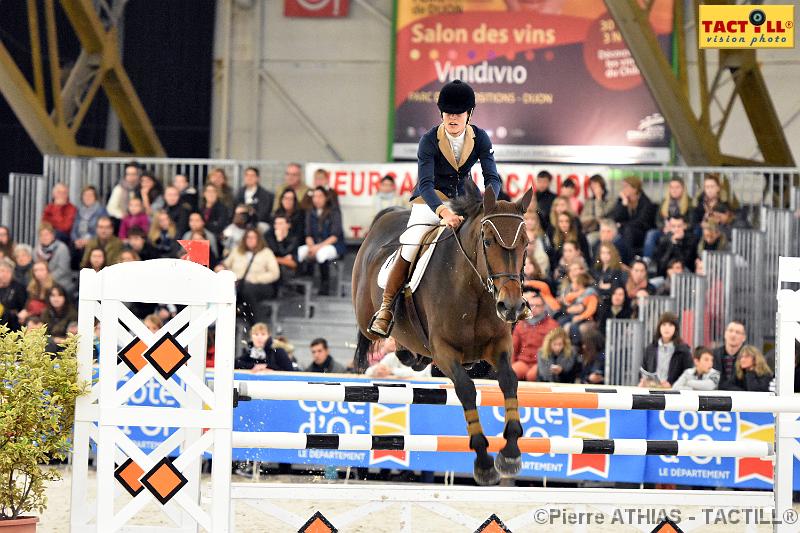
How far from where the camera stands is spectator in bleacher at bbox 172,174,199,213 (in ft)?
40.6

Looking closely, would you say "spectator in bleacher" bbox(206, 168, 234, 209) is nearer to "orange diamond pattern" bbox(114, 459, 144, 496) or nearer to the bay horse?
the bay horse

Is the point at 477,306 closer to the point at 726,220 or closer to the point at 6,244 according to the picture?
the point at 726,220

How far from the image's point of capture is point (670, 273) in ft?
35.5

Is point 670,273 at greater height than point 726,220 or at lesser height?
lesser

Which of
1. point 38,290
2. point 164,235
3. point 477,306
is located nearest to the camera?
point 477,306

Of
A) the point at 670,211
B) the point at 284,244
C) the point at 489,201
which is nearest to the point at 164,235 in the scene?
the point at 284,244

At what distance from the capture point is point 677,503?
5363mm

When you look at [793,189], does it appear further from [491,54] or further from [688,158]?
[491,54]

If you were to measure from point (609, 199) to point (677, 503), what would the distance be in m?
6.96

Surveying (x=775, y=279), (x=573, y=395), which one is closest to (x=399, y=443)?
(x=573, y=395)

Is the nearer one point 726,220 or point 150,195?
point 726,220

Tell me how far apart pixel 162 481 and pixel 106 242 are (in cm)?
740

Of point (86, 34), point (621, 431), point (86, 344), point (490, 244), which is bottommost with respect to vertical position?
point (621, 431)

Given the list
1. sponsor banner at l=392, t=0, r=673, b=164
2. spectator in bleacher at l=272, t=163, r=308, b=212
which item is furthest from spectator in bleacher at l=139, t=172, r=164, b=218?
sponsor banner at l=392, t=0, r=673, b=164
